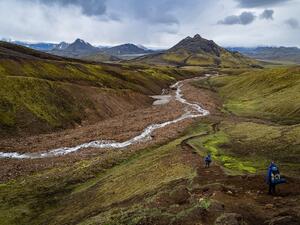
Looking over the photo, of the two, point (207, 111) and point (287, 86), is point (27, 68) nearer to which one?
point (207, 111)

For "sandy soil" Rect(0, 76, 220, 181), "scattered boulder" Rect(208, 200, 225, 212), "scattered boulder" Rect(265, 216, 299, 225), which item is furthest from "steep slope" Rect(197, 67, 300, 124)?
"scattered boulder" Rect(265, 216, 299, 225)

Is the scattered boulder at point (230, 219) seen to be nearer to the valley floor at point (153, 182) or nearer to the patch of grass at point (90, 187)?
the valley floor at point (153, 182)

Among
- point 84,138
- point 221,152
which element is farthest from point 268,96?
point 221,152

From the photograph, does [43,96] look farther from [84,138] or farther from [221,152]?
[221,152]

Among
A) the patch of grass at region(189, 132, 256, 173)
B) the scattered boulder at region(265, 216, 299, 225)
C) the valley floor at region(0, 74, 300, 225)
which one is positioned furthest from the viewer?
the patch of grass at region(189, 132, 256, 173)

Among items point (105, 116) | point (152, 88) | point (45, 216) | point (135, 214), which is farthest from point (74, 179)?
point (152, 88)

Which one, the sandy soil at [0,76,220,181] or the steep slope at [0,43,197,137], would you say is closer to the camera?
the sandy soil at [0,76,220,181]

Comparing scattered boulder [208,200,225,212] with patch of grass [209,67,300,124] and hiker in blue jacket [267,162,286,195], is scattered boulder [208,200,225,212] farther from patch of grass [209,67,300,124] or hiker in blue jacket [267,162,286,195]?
patch of grass [209,67,300,124]
